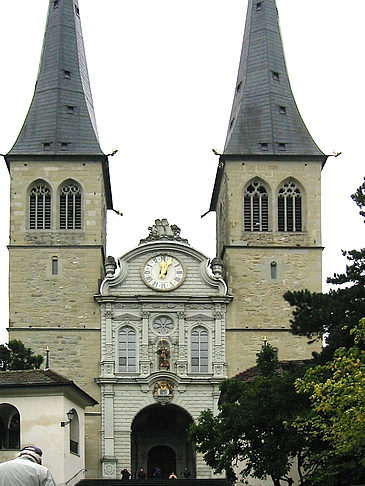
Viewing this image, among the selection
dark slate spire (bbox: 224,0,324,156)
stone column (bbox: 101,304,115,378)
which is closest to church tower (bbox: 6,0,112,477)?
stone column (bbox: 101,304,115,378)

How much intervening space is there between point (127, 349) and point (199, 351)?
11.3ft

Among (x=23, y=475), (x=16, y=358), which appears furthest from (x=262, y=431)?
(x=23, y=475)

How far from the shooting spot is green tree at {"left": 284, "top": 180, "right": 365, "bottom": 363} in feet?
98.5

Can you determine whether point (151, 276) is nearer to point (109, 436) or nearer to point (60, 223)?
point (60, 223)

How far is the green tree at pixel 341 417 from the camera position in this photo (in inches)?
960

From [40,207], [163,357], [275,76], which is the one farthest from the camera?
[275,76]

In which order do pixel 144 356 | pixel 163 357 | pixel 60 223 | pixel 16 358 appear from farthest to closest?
1. pixel 60 223
2. pixel 144 356
3. pixel 163 357
4. pixel 16 358

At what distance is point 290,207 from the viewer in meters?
58.6

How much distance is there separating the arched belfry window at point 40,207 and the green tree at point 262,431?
2674 cm

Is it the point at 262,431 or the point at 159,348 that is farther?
the point at 159,348

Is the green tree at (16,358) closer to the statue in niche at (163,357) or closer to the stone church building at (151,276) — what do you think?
the stone church building at (151,276)

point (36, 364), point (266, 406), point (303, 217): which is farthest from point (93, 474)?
point (266, 406)

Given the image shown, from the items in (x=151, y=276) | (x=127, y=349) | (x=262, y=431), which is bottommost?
(x=262, y=431)

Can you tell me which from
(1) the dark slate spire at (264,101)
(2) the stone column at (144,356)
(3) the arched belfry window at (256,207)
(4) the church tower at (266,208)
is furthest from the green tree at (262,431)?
(1) the dark slate spire at (264,101)
